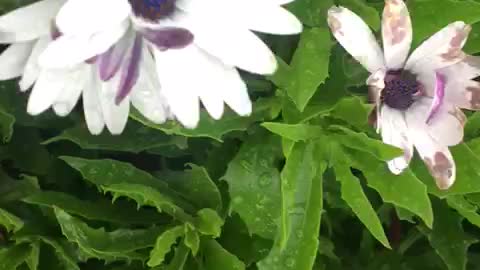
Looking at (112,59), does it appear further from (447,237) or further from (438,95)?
(447,237)

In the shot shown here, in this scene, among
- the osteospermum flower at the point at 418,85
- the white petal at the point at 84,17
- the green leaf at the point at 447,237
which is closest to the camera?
the white petal at the point at 84,17

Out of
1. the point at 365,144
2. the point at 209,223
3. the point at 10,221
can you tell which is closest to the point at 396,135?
the point at 365,144

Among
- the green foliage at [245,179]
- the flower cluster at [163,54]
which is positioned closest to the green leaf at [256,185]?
the green foliage at [245,179]

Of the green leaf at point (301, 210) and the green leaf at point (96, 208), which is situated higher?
the green leaf at point (301, 210)

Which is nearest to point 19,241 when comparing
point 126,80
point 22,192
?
point 22,192

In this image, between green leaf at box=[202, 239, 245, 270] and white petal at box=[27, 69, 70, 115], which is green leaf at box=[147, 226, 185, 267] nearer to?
green leaf at box=[202, 239, 245, 270]

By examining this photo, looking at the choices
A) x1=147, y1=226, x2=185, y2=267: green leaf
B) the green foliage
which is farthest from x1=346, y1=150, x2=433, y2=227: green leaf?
x1=147, y1=226, x2=185, y2=267: green leaf

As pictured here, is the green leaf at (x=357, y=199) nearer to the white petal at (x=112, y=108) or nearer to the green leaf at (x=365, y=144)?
the green leaf at (x=365, y=144)
